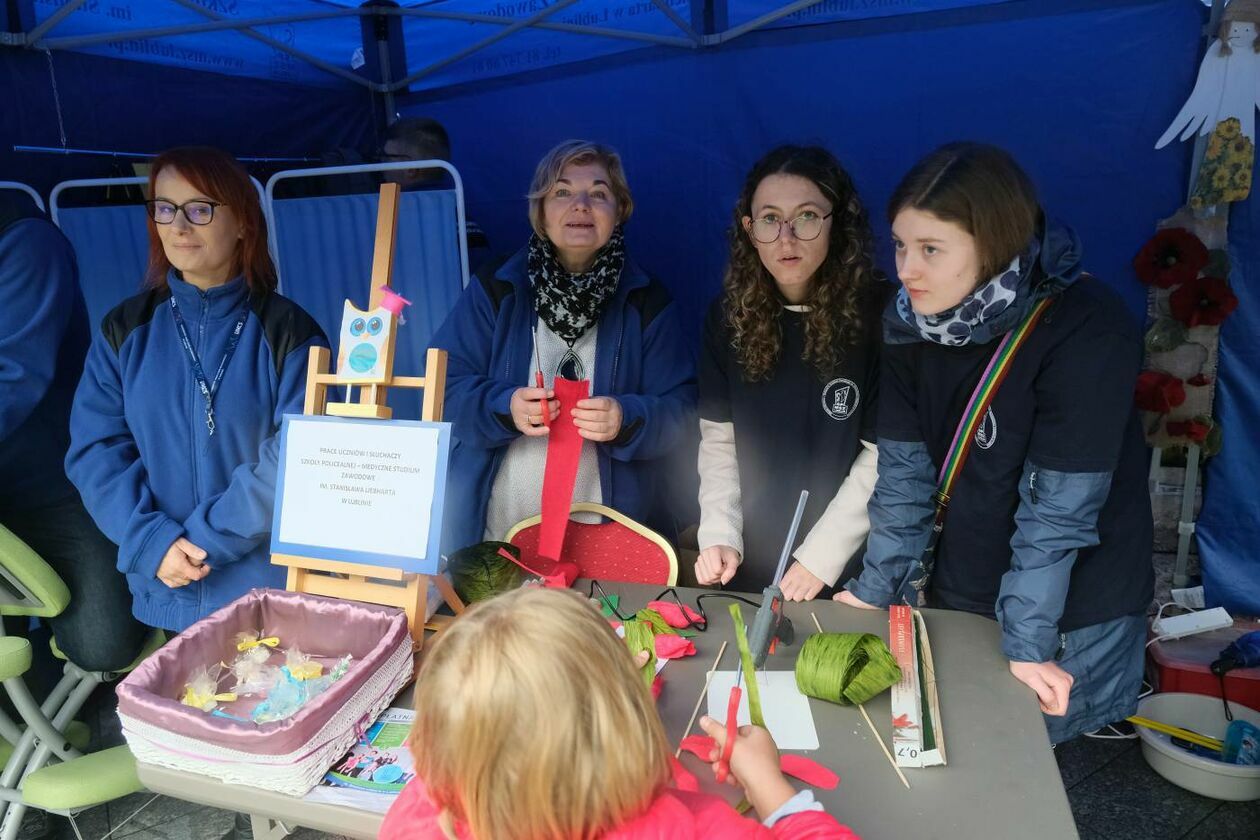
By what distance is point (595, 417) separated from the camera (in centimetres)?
208

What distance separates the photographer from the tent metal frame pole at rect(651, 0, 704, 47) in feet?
12.0

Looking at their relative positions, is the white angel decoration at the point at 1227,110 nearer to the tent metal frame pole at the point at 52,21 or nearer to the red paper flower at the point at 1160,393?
the red paper flower at the point at 1160,393

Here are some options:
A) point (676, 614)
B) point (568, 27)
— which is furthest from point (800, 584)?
point (568, 27)

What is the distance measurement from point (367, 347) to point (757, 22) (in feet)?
8.77

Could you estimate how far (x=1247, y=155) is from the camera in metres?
2.99

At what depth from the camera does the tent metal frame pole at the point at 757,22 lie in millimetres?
3473

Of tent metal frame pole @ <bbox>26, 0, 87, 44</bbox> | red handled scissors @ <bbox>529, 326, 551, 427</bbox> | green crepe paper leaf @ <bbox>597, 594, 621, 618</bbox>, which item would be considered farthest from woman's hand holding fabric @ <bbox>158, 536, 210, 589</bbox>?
tent metal frame pole @ <bbox>26, 0, 87, 44</bbox>

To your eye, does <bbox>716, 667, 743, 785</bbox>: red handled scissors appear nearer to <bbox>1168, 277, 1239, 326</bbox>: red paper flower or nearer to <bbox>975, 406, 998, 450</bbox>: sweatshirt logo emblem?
<bbox>975, 406, 998, 450</bbox>: sweatshirt logo emblem

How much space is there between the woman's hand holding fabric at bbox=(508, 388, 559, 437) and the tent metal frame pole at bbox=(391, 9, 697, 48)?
244cm

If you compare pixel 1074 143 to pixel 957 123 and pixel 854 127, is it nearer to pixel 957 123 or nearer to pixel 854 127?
pixel 957 123

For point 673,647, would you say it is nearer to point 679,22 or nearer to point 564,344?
point 564,344

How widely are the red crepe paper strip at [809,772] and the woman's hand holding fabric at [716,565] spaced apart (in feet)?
2.61

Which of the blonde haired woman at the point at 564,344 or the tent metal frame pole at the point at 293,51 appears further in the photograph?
the tent metal frame pole at the point at 293,51

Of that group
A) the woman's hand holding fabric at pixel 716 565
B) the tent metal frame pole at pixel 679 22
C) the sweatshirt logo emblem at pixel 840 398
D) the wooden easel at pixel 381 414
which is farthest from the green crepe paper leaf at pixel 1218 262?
the wooden easel at pixel 381 414
